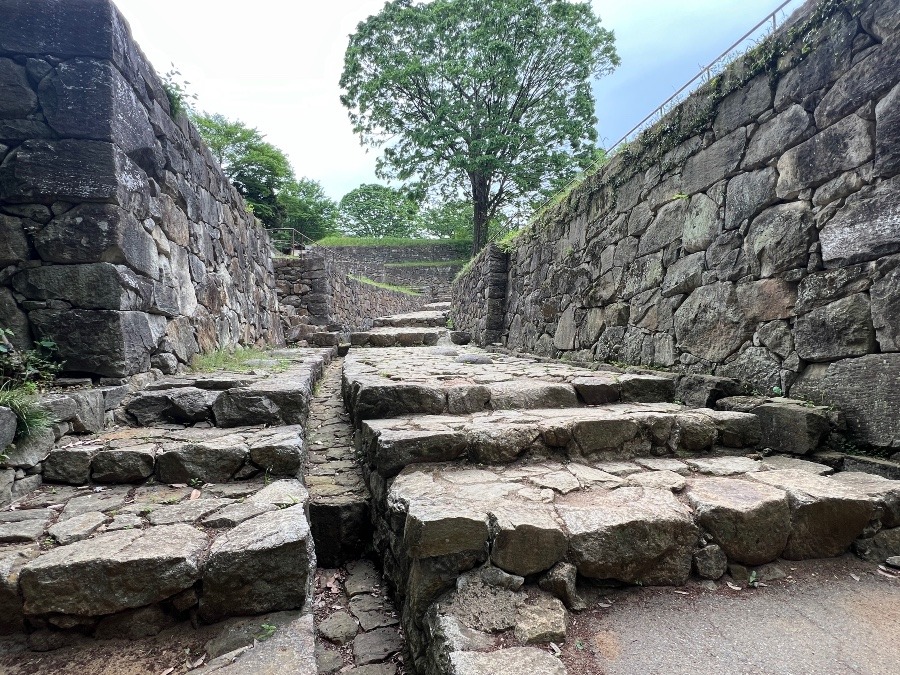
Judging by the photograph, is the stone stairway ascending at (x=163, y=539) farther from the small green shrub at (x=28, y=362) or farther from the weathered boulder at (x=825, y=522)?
the weathered boulder at (x=825, y=522)

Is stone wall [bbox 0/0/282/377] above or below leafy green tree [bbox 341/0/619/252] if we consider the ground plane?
below

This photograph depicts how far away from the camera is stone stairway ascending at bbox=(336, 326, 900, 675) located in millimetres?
1591

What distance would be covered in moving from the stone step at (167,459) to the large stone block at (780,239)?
320cm

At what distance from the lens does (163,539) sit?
1.67 metres

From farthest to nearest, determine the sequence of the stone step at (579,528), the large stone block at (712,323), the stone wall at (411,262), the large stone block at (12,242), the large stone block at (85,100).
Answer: the stone wall at (411,262)
the large stone block at (712,323)
the large stone block at (85,100)
the large stone block at (12,242)
the stone step at (579,528)

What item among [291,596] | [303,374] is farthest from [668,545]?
[303,374]

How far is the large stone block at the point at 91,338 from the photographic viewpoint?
2.66 meters

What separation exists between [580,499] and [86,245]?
128 inches

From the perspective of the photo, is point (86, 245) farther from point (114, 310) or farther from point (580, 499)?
point (580, 499)

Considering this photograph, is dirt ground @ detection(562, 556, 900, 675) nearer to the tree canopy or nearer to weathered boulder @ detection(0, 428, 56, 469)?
weathered boulder @ detection(0, 428, 56, 469)

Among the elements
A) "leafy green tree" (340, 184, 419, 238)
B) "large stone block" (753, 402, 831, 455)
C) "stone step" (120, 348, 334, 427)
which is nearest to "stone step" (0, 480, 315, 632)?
"stone step" (120, 348, 334, 427)

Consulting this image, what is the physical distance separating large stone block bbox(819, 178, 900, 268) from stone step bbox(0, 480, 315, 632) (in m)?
3.17

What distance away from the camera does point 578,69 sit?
48.6 feet

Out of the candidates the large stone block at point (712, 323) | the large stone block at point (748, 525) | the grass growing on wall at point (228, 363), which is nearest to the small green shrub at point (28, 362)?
the grass growing on wall at point (228, 363)
